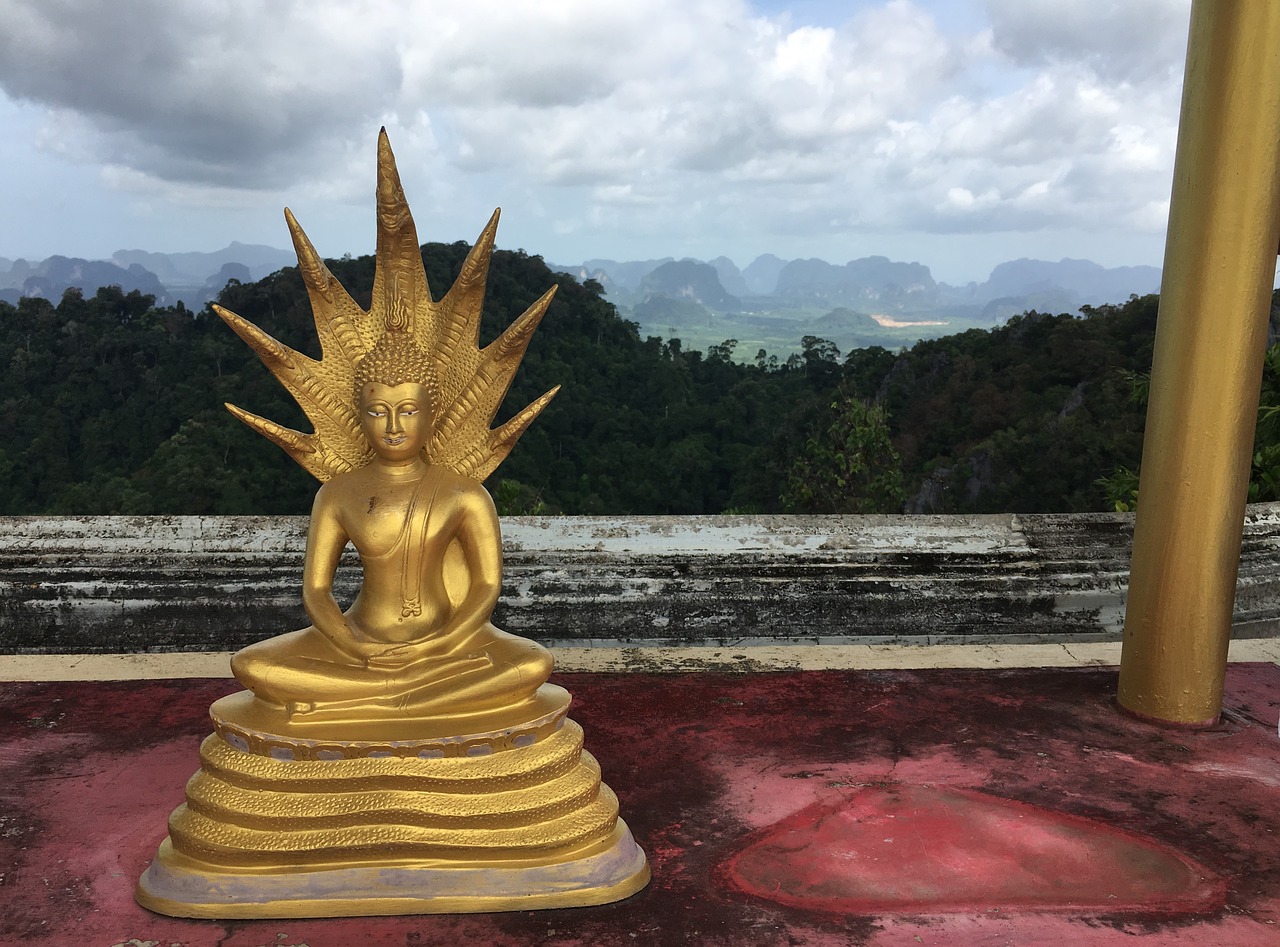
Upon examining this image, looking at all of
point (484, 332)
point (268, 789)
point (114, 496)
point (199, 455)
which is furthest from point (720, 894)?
point (484, 332)

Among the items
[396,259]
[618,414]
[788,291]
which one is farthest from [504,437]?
[788,291]

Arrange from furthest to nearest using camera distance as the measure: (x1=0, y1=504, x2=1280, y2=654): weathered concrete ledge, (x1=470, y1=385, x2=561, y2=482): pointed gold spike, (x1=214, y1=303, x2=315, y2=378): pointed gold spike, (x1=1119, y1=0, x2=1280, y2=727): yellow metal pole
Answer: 1. (x1=0, y1=504, x2=1280, y2=654): weathered concrete ledge
2. (x1=1119, y1=0, x2=1280, y2=727): yellow metal pole
3. (x1=470, y1=385, x2=561, y2=482): pointed gold spike
4. (x1=214, y1=303, x2=315, y2=378): pointed gold spike

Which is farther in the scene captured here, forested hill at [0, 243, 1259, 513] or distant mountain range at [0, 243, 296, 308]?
distant mountain range at [0, 243, 296, 308]

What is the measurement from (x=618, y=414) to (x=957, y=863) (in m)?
23.3

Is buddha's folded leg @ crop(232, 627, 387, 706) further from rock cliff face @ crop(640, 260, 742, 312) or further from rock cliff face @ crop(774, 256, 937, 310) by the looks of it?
rock cliff face @ crop(774, 256, 937, 310)

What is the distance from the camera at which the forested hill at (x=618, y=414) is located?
18406 millimetres

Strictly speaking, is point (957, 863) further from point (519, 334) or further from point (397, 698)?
point (519, 334)

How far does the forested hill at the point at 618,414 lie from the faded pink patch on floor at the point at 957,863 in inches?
470

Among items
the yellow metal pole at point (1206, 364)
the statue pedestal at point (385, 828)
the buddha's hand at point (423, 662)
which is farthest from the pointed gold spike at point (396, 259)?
the yellow metal pole at point (1206, 364)

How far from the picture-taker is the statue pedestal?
3.11m

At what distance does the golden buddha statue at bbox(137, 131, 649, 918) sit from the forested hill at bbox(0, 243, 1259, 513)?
1171cm

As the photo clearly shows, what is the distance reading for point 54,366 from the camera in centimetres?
2595

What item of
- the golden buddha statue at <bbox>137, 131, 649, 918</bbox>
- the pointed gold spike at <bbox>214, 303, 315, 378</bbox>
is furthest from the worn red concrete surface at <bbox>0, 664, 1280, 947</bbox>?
the pointed gold spike at <bbox>214, 303, 315, 378</bbox>

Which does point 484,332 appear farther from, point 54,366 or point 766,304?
point 766,304
